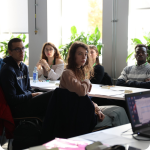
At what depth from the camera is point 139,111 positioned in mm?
1464

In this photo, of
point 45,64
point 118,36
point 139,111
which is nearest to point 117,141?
point 139,111

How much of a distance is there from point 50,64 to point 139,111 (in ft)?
9.86

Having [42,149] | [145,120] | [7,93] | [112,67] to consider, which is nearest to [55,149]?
[42,149]

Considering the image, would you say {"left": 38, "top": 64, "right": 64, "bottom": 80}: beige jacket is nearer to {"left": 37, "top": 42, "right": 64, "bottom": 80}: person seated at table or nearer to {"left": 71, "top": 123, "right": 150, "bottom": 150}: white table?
{"left": 37, "top": 42, "right": 64, "bottom": 80}: person seated at table

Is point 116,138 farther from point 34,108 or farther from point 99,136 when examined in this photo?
point 34,108

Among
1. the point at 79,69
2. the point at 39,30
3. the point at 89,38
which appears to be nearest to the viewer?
the point at 79,69

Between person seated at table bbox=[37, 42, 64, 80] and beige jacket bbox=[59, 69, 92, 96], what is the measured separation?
1.88 metres

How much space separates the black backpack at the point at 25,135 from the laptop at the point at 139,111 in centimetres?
132

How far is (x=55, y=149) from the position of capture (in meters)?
1.18

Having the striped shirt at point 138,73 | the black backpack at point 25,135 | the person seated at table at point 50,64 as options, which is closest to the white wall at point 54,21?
the person seated at table at point 50,64

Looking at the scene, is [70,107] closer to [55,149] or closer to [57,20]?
[55,149]

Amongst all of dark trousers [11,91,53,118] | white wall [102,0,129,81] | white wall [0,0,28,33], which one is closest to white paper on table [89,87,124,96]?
dark trousers [11,91,53,118]

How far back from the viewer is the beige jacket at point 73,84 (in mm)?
1901

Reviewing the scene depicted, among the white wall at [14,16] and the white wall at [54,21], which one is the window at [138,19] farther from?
the white wall at [14,16]
